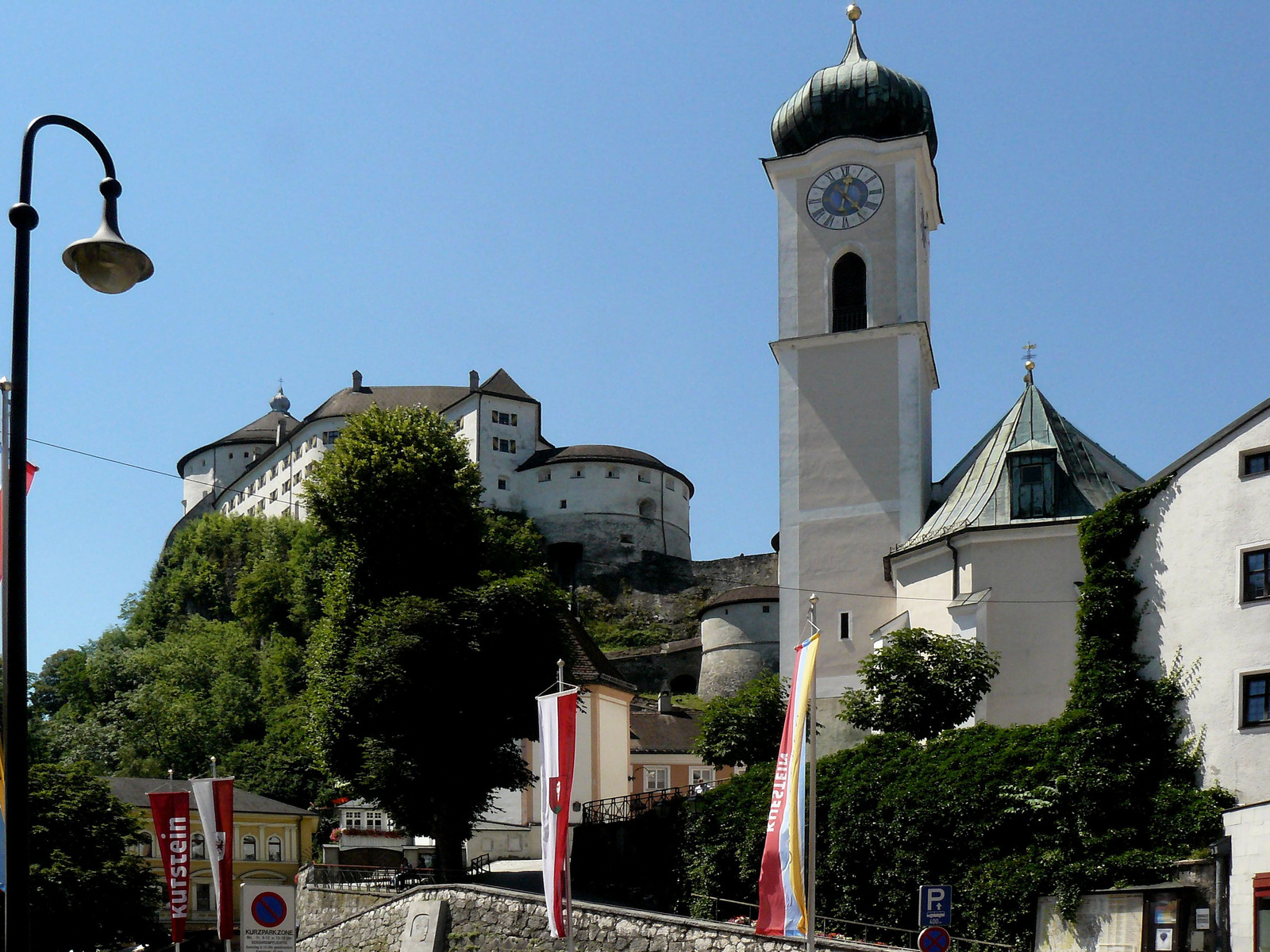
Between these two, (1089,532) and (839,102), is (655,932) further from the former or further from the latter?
(839,102)

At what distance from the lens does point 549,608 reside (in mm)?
39906

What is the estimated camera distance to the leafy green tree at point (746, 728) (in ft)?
136

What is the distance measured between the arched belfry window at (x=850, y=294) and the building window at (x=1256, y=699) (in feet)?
71.7

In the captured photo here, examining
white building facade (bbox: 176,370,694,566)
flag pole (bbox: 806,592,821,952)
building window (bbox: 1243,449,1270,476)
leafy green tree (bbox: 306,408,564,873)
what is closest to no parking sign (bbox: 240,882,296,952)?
flag pole (bbox: 806,592,821,952)

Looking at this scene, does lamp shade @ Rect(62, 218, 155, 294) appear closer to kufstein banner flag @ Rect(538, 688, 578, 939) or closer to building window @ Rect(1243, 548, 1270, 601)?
kufstein banner flag @ Rect(538, 688, 578, 939)

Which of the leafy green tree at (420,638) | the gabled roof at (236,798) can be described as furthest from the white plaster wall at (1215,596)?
the gabled roof at (236,798)

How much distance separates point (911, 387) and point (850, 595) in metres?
6.41

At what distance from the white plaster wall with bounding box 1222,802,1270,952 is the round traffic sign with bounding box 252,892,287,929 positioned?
1448 cm

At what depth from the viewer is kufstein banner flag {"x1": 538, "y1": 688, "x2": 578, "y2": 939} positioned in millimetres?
23703

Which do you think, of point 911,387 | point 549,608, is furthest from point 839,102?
point 549,608

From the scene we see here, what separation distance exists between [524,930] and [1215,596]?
550 inches

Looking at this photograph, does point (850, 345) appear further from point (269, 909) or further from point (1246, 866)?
point (269, 909)

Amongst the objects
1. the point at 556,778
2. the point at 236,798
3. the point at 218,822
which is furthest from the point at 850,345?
the point at 236,798

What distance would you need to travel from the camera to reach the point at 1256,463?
28047 mm
